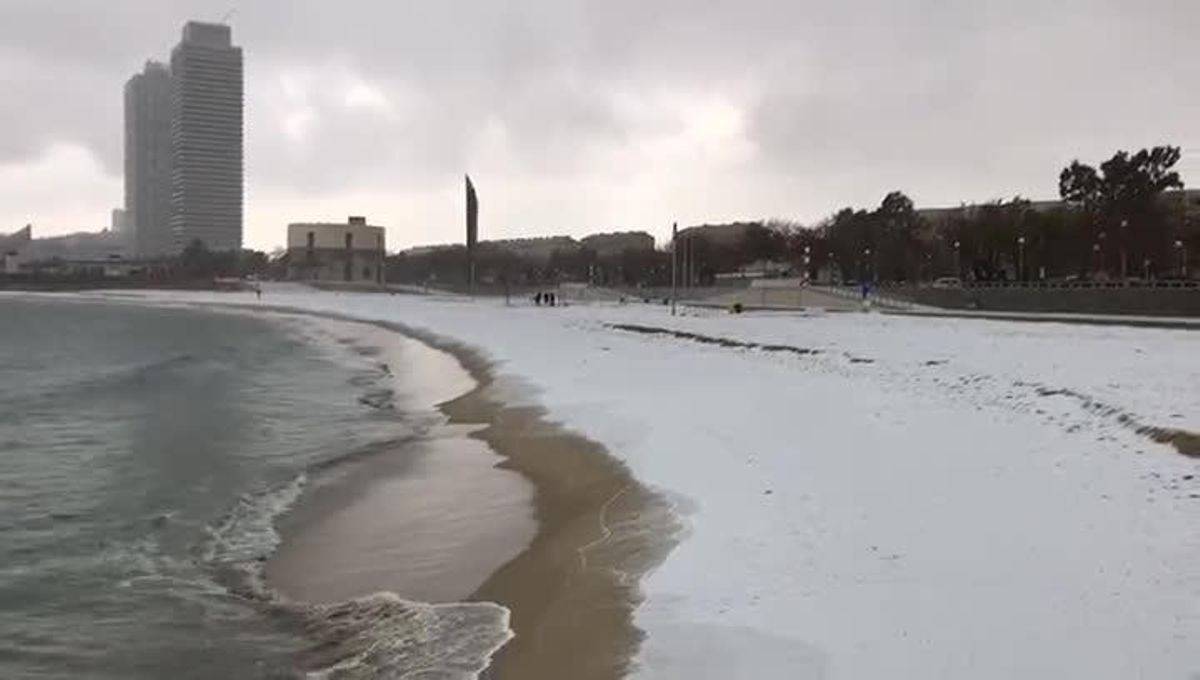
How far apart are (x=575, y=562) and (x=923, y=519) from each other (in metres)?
3.95

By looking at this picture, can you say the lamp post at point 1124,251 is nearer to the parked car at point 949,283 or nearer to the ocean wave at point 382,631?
the parked car at point 949,283

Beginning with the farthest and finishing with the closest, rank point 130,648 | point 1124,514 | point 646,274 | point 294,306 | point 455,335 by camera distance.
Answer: point 646,274
point 294,306
point 455,335
point 1124,514
point 130,648

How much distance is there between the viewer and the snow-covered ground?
27.4 ft

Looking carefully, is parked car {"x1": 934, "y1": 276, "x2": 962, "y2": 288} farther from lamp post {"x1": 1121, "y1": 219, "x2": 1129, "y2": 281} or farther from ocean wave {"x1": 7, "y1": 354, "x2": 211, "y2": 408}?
ocean wave {"x1": 7, "y1": 354, "x2": 211, "y2": 408}

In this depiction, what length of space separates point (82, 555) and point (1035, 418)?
15130 mm

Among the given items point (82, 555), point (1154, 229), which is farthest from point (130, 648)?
point (1154, 229)

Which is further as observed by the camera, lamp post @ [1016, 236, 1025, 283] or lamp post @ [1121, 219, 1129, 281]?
lamp post @ [1016, 236, 1025, 283]

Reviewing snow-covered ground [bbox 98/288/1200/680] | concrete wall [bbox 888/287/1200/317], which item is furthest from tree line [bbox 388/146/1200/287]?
snow-covered ground [bbox 98/288/1200/680]

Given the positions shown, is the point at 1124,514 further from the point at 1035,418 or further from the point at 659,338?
the point at 659,338

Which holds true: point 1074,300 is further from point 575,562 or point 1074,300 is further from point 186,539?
point 186,539

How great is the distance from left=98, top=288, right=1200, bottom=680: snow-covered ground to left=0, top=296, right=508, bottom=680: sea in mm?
2552

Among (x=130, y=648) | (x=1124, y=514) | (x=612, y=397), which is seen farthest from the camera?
(x=612, y=397)

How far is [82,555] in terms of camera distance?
1420cm

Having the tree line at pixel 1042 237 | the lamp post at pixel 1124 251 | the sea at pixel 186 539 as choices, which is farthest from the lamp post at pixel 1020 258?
the sea at pixel 186 539
